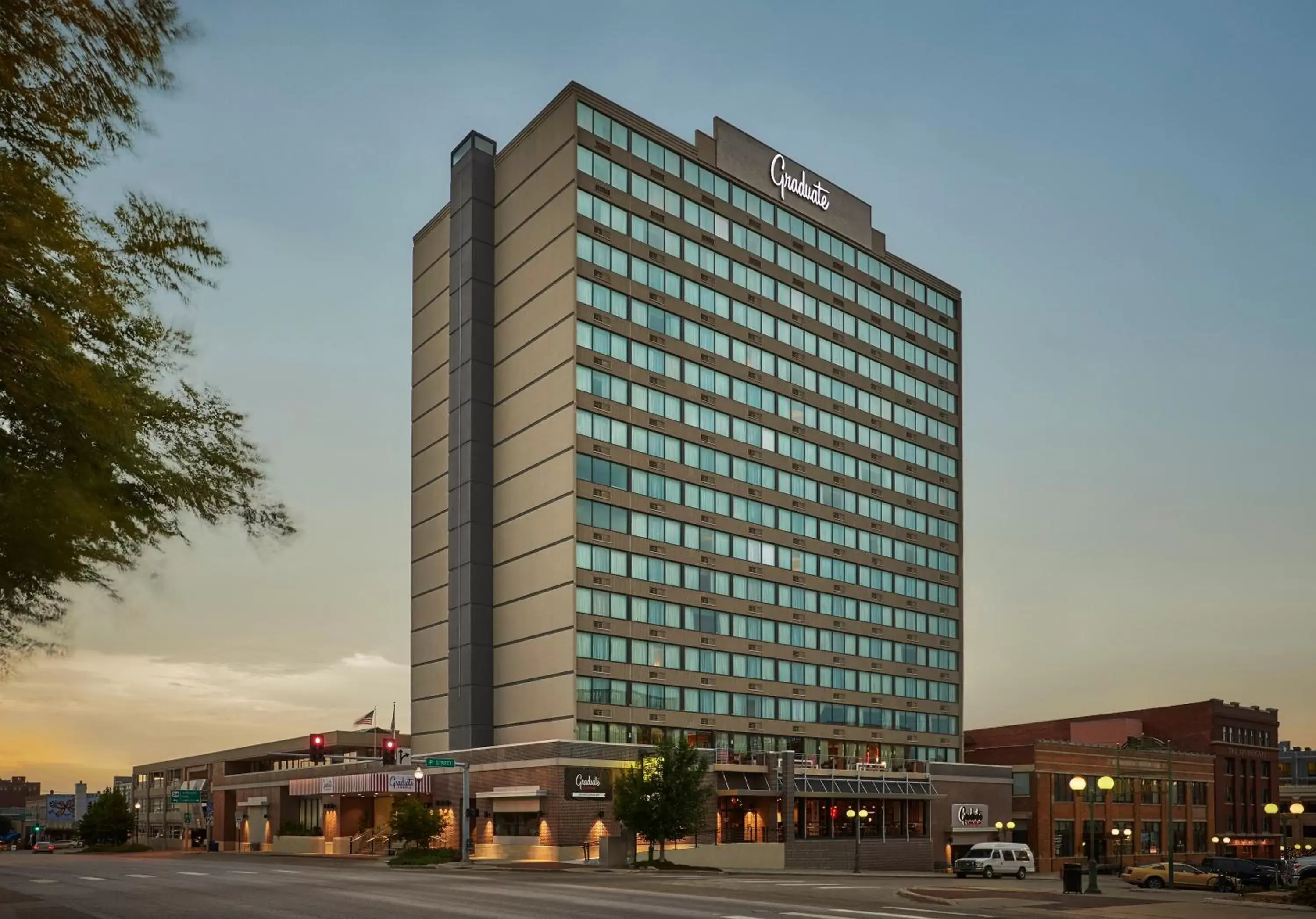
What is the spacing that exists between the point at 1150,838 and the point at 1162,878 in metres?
58.2

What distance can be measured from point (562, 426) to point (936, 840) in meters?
47.9

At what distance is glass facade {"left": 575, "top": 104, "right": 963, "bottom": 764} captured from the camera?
80.3 metres

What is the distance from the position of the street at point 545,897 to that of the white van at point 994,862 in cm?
631

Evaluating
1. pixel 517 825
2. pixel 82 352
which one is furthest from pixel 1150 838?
pixel 82 352

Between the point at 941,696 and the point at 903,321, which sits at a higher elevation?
the point at 903,321

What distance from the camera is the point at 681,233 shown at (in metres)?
87.4

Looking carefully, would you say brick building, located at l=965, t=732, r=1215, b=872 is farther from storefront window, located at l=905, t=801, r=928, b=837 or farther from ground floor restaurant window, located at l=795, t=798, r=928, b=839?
ground floor restaurant window, located at l=795, t=798, r=928, b=839

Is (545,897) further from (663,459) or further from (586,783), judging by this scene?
(663,459)

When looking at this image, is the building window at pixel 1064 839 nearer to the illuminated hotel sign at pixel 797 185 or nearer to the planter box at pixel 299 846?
the illuminated hotel sign at pixel 797 185

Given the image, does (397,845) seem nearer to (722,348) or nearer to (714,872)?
(714,872)

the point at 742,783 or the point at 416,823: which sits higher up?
the point at 742,783

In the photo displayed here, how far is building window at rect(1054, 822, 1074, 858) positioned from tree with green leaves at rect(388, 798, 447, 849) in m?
58.8

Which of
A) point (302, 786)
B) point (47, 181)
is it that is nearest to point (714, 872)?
point (302, 786)

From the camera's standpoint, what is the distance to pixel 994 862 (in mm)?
68125
